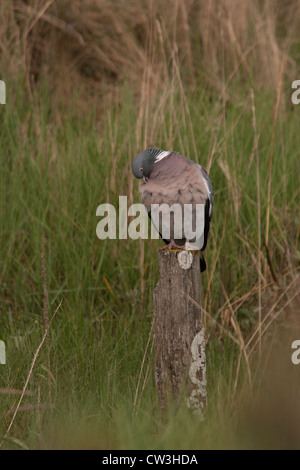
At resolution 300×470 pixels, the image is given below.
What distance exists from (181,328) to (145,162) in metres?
0.77

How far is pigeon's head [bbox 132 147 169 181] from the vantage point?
10.5 feet

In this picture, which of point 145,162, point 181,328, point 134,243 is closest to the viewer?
point 181,328

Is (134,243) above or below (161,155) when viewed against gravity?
below

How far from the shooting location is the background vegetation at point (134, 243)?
297 centimetres

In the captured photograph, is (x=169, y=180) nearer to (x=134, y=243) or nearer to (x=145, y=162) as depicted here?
(x=145, y=162)

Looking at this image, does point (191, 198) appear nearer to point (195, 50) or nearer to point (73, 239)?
point (73, 239)

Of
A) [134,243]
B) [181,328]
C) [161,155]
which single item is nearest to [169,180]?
[161,155]

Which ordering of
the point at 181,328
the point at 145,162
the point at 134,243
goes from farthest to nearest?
the point at 134,243 → the point at 145,162 → the point at 181,328

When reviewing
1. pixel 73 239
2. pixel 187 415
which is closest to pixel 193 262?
pixel 187 415

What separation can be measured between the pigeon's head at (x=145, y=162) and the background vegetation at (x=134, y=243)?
0.72 metres

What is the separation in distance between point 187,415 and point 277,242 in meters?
1.76

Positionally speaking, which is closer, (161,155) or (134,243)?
(161,155)

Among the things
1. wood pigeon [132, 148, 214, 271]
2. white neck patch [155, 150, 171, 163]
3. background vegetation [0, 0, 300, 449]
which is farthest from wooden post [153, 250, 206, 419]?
white neck patch [155, 150, 171, 163]

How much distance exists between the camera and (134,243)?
453 cm
